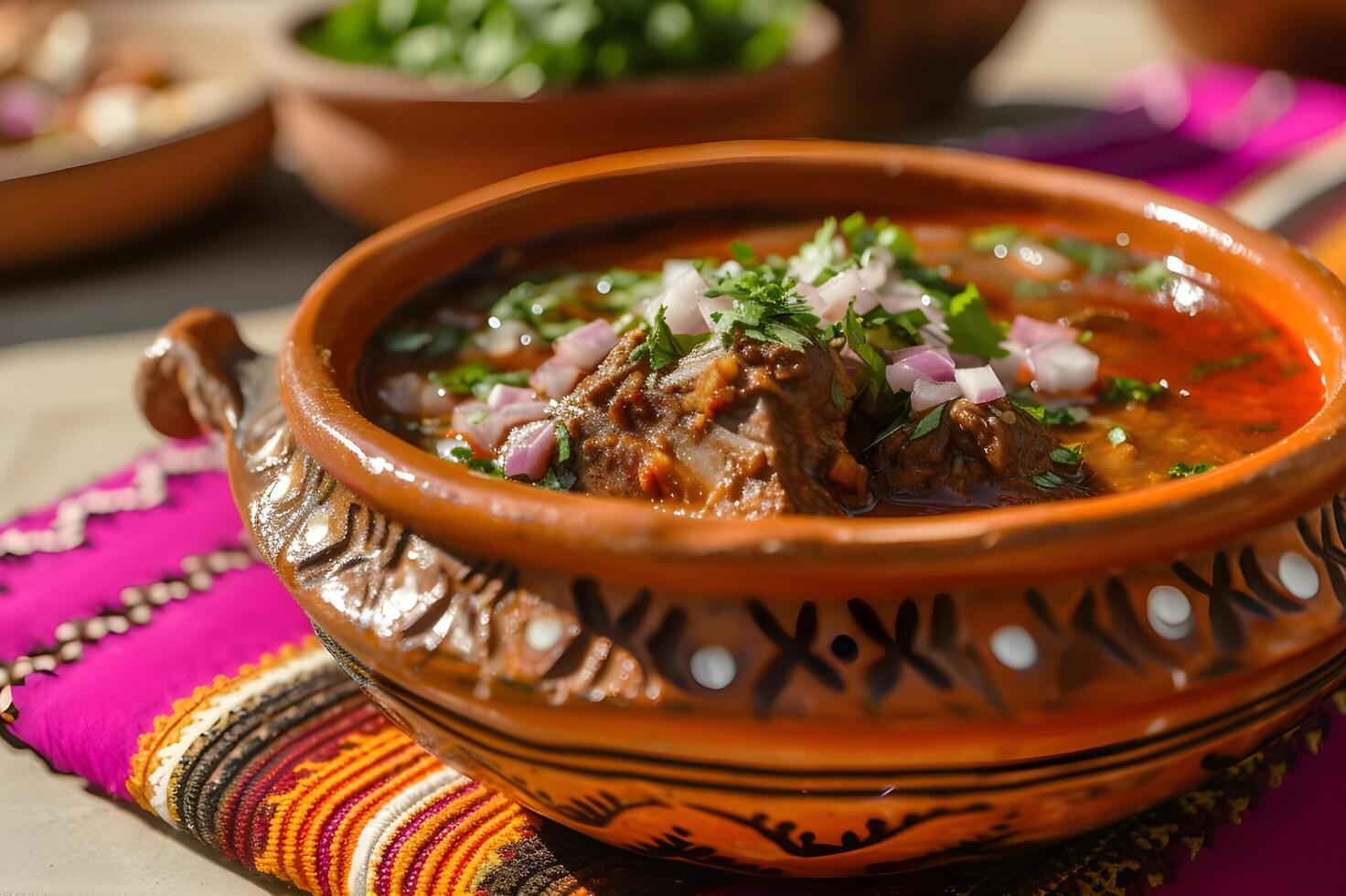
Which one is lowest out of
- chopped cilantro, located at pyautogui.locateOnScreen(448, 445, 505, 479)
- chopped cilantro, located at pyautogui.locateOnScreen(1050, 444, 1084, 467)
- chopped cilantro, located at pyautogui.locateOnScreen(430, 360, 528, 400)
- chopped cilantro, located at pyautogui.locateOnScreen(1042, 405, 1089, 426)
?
chopped cilantro, located at pyautogui.locateOnScreen(1042, 405, 1089, 426)

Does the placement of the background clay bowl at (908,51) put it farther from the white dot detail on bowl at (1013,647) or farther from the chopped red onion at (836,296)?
the white dot detail on bowl at (1013,647)

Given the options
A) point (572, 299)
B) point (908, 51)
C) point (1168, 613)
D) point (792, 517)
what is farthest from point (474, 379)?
point (908, 51)

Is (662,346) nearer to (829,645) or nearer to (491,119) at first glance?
(829,645)

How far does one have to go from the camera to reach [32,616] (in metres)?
2.34

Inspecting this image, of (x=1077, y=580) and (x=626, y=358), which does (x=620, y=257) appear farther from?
(x=1077, y=580)

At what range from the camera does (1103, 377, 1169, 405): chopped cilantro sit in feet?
6.59

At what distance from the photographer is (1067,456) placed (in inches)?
71.6

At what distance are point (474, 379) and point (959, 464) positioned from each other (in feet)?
2.61

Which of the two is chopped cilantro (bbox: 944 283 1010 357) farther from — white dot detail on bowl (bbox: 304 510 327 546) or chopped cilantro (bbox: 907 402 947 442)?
white dot detail on bowl (bbox: 304 510 327 546)

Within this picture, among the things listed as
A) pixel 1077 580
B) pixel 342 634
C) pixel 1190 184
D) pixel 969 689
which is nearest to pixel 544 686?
pixel 342 634

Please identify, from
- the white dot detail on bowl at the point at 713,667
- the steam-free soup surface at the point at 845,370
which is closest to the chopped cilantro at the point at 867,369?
the steam-free soup surface at the point at 845,370

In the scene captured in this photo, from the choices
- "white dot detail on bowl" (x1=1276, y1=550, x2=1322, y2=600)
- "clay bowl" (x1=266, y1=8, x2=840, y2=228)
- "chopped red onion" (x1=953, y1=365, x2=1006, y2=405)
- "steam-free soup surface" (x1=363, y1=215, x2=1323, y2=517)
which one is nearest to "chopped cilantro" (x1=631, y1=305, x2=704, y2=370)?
"steam-free soup surface" (x1=363, y1=215, x2=1323, y2=517)

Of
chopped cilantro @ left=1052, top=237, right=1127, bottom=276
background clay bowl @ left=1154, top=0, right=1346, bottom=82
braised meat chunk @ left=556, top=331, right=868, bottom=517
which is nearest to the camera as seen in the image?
braised meat chunk @ left=556, top=331, right=868, bottom=517

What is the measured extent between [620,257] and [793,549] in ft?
4.42
